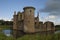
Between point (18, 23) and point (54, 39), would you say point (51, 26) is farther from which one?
point (54, 39)

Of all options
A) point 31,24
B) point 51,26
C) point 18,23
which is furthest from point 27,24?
point 51,26

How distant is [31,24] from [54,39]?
34874mm

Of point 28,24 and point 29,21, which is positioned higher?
point 29,21

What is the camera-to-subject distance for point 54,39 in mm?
15625

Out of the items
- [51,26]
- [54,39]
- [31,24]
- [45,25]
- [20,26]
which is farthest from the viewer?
[51,26]

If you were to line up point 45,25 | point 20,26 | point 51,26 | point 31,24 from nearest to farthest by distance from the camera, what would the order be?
point 31,24, point 20,26, point 45,25, point 51,26

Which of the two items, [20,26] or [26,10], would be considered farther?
[20,26]

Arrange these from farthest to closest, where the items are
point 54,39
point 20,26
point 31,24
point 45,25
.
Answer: point 45,25 < point 20,26 < point 31,24 < point 54,39

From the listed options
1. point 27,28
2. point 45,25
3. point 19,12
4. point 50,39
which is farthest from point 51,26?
point 50,39

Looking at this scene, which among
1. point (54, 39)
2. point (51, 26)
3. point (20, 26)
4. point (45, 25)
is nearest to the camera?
point (54, 39)

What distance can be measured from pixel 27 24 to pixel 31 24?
4.33ft

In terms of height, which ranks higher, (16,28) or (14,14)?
(14,14)

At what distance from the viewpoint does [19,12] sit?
A: 63344 millimetres

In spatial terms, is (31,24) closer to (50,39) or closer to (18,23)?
(18,23)
